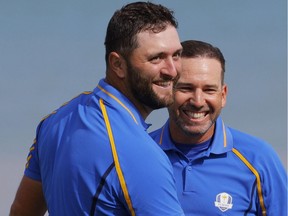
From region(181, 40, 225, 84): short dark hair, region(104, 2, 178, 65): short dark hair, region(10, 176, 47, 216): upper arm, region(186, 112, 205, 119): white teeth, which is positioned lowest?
region(10, 176, 47, 216): upper arm

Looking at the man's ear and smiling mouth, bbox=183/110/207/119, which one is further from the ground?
the man's ear

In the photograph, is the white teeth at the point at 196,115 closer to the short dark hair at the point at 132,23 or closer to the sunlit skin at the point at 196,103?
the sunlit skin at the point at 196,103

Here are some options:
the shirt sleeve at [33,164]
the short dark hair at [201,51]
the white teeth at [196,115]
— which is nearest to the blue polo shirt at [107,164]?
the shirt sleeve at [33,164]

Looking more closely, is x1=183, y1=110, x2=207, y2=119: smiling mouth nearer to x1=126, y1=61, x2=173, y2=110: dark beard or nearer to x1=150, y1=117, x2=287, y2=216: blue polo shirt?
x1=150, y1=117, x2=287, y2=216: blue polo shirt

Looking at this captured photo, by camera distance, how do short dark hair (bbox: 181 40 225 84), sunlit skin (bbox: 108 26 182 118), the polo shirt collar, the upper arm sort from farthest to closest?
short dark hair (bbox: 181 40 225 84)
the polo shirt collar
the upper arm
sunlit skin (bbox: 108 26 182 118)

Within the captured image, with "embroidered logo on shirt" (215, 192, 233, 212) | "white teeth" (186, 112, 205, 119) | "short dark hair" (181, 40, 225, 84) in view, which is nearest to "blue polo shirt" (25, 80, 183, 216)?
"embroidered logo on shirt" (215, 192, 233, 212)

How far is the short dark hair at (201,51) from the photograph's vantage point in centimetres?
552

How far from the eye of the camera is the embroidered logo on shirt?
196 inches

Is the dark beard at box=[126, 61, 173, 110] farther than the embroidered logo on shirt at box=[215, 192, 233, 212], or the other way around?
the embroidered logo on shirt at box=[215, 192, 233, 212]

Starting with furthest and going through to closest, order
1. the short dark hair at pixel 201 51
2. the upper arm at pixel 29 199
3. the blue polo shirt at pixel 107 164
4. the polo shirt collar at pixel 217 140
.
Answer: the short dark hair at pixel 201 51
the polo shirt collar at pixel 217 140
the upper arm at pixel 29 199
the blue polo shirt at pixel 107 164

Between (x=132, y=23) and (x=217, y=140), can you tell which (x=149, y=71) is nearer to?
(x=132, y=23)

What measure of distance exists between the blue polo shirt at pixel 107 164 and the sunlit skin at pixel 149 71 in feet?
0.31

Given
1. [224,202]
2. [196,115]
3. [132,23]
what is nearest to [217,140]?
[196,115]

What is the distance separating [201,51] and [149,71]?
1.97 metres
